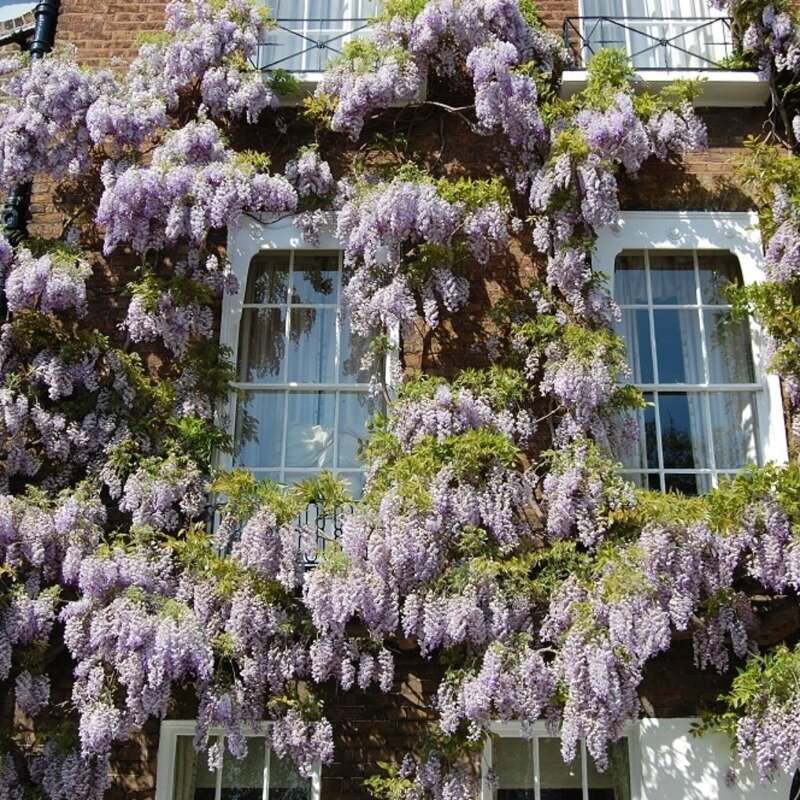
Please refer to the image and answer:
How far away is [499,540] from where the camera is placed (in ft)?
22.1

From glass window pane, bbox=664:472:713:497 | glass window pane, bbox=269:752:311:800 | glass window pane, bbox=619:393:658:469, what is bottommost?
glass window pane, bbox=269:752:311:800

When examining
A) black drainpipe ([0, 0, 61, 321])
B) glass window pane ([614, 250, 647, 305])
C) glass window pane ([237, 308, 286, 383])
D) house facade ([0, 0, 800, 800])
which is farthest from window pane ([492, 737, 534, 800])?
black drainpipe ([0, 0, 61, 321])

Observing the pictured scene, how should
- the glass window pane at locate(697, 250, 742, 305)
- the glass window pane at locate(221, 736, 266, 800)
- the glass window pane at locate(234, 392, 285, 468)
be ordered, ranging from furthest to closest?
the glass window pane at locate(697, 250, 742, 305), the glass window pane at locate(234, 392, 285, 468), the glass window pane at locate(221, 736, 266, 800)

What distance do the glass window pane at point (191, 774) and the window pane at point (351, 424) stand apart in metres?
1.93

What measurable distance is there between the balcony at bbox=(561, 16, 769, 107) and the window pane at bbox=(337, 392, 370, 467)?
8.49 feet

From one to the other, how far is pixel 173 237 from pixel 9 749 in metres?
3.23

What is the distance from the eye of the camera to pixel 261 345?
7980 millimetres

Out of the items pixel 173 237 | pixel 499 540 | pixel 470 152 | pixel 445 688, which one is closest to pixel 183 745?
pixel 445 688

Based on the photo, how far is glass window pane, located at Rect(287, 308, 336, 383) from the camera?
7.87m

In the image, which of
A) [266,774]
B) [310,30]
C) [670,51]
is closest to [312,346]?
[310,30]

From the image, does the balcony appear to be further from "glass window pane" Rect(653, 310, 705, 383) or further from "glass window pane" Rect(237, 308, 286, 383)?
"glass window pane" Rect(237, 308, 286, 383)

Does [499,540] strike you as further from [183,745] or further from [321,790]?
[183,745]

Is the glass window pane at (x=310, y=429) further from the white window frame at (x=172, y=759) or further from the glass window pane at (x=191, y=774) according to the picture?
the glass window pane at (x=191, y=774)

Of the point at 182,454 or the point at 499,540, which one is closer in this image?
the point at 499,540
